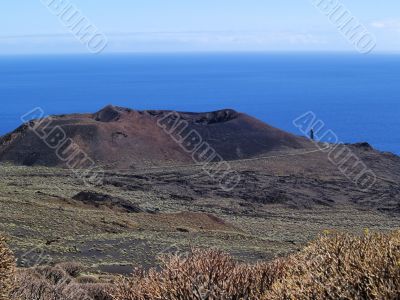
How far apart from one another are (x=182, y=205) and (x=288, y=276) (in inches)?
1137

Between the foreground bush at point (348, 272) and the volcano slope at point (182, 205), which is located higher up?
the volcano slope at point (182, 205)

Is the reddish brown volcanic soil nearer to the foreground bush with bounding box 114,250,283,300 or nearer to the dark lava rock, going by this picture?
the dark lava rock

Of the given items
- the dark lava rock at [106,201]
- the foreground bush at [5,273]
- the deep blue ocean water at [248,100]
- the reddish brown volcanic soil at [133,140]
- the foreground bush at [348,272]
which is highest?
the deep blue ocean water at [248,100]

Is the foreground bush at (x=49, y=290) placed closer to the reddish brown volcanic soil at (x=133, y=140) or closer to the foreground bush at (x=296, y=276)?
the foreground bush at (x=296, y=276)

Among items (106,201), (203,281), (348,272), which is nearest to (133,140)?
(106,201)

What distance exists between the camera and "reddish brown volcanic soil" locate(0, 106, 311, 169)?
47844 millimetres

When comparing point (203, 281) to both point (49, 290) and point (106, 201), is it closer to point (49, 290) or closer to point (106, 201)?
point (49, 290)

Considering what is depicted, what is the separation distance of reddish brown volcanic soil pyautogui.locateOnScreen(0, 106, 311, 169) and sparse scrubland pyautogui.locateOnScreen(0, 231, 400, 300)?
38.3 meters

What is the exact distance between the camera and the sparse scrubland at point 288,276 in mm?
6785

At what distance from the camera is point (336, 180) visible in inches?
1740

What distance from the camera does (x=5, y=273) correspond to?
8727 millimetres

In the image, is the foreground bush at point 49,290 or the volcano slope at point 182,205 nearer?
the foreground bush at point 49,290

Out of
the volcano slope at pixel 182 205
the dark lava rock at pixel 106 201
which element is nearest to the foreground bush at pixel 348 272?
the volcano slope at pixel 182 205

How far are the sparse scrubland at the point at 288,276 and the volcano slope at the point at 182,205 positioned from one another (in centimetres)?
504
